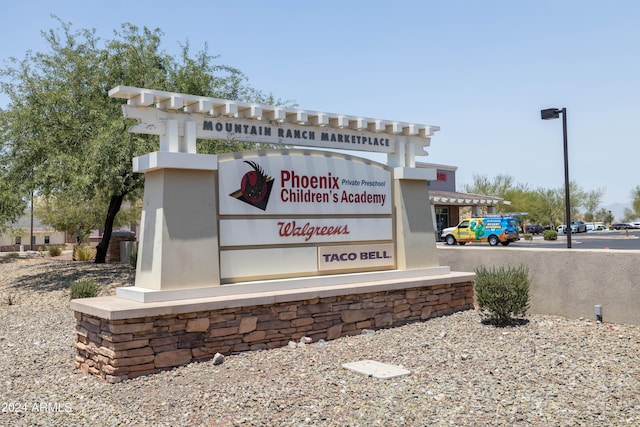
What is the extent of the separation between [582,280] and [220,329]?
23.1 feet

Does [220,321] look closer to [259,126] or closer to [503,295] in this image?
[259,126]

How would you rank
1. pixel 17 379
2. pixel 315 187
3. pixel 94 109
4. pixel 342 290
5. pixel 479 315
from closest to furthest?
pixel 17 379 < pixel 342 290 < pixel 315 187 < pixel 479 315 < pixel 94 109

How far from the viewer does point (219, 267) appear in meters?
8.88

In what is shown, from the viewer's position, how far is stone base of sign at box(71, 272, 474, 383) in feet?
24.3

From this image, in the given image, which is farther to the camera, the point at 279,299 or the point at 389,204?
the point at 389,204

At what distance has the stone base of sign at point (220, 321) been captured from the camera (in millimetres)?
7418

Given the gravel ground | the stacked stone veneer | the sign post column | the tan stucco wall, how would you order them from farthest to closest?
the sign post column → the tan stucco wall → the stacked stone veneer → the gravel ground

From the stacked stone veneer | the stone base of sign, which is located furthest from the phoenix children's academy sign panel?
the stacked stone veneer

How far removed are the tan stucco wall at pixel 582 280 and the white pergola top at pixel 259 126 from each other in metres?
3.35

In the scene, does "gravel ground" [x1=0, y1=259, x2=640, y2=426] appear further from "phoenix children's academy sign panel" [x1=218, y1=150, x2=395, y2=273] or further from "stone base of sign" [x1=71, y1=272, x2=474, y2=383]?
"phoenix children's academy sign panel" [x1=218, y1=150, x2=395, y2=273]

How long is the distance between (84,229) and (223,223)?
3625cm

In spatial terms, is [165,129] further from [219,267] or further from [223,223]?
[219,267]

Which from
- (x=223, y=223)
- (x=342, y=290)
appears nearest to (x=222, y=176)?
(x=223, y=223)

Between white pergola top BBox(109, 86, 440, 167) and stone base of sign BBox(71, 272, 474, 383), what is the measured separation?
8.70ft
